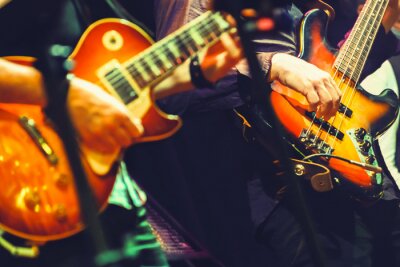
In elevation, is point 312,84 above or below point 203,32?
below

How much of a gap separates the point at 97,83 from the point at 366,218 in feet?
3.28

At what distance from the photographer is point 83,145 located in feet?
3.81

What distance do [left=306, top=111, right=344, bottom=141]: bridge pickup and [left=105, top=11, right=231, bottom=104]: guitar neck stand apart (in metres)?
0.48

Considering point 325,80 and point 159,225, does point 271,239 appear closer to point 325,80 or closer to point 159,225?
point 159,225

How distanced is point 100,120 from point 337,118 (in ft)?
2.70

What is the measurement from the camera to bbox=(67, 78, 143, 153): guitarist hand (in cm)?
115

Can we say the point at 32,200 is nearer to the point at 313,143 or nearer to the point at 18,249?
the point at 18,249

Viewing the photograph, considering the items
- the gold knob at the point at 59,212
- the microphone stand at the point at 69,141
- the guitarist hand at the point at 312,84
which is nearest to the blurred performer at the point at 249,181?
the guitarist hand at the point at 312,84

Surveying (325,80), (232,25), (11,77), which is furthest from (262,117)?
(11,77)

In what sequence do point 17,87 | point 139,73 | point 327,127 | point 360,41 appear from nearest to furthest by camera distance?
point 17,87 < point 139,73 < point 327,127 < point 360,41

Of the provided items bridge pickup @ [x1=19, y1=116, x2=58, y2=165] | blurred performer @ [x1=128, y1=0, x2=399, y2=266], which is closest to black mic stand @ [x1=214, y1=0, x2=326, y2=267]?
bridge pickup @ [x1=19, y1=116, x2=58, y2=165]

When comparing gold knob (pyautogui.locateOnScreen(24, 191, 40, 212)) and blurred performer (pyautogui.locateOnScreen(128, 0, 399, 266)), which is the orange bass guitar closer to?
gold knob (pyautogui.locateOnScreen(24, 191, 40, 212))

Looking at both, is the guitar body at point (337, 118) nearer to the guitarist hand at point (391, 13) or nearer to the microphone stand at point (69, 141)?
the guitarist hand at point (391, 13)

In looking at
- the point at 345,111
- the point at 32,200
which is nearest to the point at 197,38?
the point at 32,200
